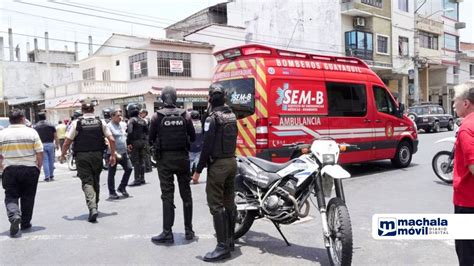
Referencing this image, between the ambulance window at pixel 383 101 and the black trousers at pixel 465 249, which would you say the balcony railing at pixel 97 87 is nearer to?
the ambulance window at pixel 383 101

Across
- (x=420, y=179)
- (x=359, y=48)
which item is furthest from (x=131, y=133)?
(x=359, y=48)

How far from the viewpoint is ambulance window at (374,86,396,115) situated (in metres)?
9.56

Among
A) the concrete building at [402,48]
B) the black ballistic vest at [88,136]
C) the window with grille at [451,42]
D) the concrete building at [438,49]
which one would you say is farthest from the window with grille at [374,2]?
the black ballistic vest at [88,136]

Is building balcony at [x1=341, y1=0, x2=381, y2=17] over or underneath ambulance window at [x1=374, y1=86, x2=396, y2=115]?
over

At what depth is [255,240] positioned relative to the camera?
16.8 ft

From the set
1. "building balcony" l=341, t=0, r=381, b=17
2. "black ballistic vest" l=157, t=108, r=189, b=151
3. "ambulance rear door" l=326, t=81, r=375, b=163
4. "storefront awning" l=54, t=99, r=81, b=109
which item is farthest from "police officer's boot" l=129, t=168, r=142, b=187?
"building balcony" l=341, t=0, r=381, b=17

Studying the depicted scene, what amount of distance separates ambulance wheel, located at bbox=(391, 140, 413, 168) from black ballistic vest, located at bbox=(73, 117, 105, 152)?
22.8 feet

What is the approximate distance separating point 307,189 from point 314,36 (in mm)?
28464

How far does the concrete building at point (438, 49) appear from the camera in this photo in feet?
122

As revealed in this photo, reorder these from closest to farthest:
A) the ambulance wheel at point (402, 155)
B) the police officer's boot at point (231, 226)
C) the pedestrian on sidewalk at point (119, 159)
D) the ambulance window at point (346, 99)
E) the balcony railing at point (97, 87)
→ the police officer's boot at point (231, 226)
the pedestrian on sidewalk at point (119, 159)
the ambulance window at point (346, 99)
the ambulance wheel at point (402, 155)
the balcony railing at point (97, 87)

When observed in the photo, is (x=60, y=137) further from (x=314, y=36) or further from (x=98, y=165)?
(x=314, y=36)

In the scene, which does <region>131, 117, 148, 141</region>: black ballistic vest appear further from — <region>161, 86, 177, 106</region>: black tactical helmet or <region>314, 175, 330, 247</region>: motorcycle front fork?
<region>314, 175, 330, 247</region>: motorcycle front fork

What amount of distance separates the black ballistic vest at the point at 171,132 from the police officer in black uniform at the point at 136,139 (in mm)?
4250

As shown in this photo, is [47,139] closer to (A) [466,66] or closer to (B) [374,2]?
(B) [374,2]
